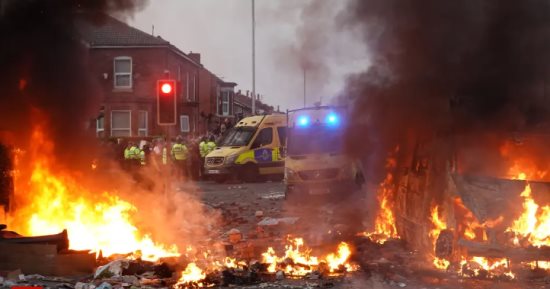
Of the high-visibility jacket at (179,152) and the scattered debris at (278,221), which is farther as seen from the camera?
the high-visibility jacket at (179,152)

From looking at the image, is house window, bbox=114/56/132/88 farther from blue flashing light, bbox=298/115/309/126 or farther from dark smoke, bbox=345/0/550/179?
dark smoke, bbox=345/0/550/179

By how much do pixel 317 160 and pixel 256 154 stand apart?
6908 millimetres

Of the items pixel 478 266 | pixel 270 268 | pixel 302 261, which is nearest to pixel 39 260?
pixel 270 268

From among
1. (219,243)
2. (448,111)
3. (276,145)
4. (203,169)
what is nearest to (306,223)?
(219,243)

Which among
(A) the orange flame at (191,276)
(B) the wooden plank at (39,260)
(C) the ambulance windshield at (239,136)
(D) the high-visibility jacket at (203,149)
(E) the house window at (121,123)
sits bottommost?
(A) the orange flame at (191,276)

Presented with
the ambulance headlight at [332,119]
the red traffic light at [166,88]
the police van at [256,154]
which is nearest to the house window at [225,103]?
the police van at [256,154]

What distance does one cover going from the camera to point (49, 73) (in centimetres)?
957

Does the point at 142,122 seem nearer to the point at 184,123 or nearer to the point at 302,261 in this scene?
the point at 184,123

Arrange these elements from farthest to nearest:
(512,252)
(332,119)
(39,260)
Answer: (332,119) < (39,260) < (512,252)

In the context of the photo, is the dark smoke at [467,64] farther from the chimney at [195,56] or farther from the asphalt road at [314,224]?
the chimney at [195,56]

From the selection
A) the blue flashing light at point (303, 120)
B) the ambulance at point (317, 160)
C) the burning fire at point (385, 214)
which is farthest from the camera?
the blue flashing light at point (303, 120)

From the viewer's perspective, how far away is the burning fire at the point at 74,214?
8.76m

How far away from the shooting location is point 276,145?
20.1 m

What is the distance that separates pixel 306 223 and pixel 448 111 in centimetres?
401
